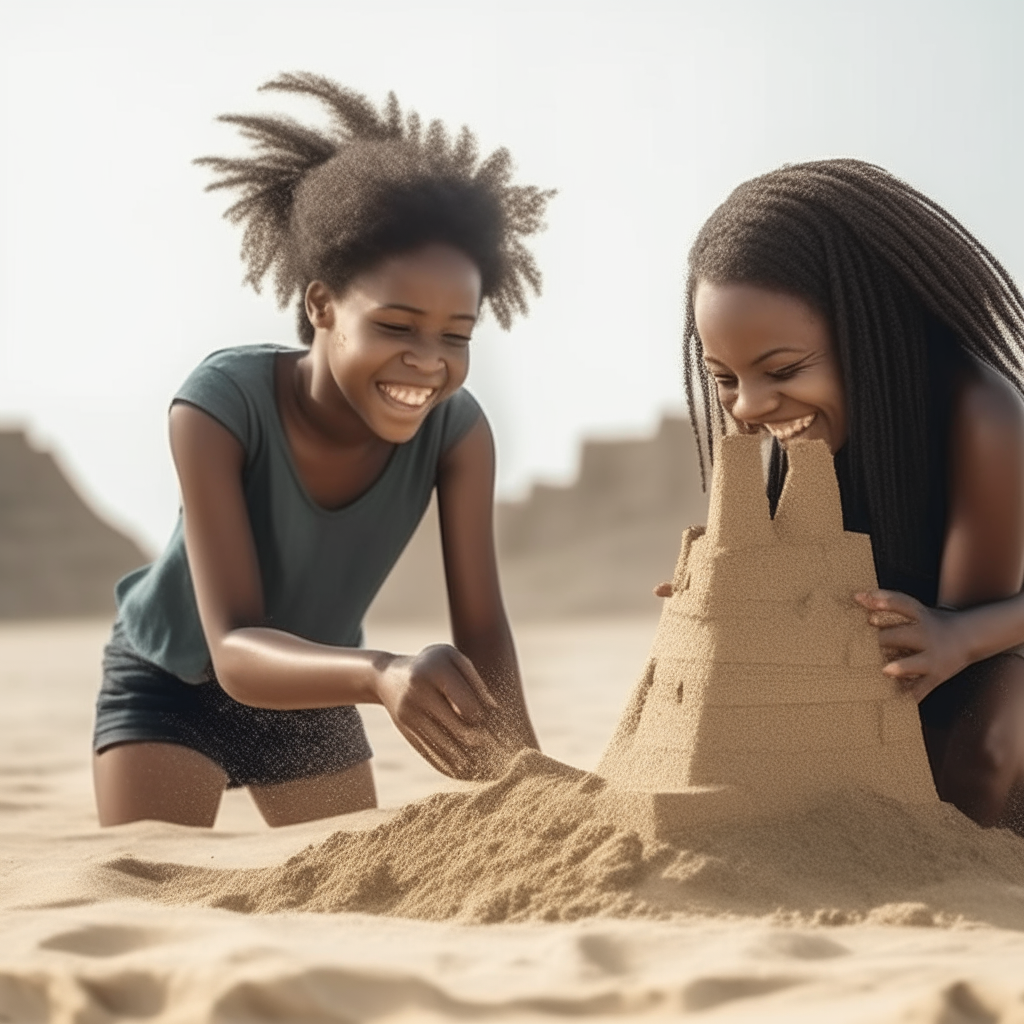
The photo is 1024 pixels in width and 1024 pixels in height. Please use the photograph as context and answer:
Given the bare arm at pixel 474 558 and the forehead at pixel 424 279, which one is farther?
the bare arm at pixel 474 558

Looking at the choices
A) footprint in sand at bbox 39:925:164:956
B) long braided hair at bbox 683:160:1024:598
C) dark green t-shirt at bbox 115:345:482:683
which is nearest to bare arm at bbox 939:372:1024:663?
long braided hair at bbox 683:160:1024:598

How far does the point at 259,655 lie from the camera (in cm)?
356

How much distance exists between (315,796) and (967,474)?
2.21 meters

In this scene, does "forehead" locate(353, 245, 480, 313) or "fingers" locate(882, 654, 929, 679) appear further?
"forehead" locate(353, 245, 480, 313)

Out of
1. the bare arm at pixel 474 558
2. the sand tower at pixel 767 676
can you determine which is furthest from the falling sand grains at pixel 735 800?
the bare arm at pixel 474 558

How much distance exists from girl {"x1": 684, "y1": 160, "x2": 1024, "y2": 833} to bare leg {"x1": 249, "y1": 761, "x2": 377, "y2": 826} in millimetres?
1760

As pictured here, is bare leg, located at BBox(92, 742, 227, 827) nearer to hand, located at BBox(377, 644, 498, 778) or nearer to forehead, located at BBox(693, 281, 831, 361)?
hand, located at BBox(377, 644, 498, 778)

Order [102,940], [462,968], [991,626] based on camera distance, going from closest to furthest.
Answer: [462,968] < [102,940] < [991,626]

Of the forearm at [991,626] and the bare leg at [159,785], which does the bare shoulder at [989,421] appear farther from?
the bare leg at [159,785]

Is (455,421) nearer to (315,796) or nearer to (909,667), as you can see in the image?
(315,796)

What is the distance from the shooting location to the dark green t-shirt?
4.17 meters

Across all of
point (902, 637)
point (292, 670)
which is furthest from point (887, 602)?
point (292, 670)

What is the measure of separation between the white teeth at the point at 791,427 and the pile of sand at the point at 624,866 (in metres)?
0.86

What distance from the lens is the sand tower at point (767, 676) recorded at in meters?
2.92
